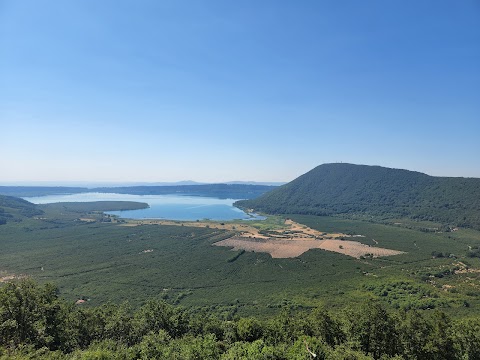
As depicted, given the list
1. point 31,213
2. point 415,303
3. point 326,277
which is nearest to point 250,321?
point 415,303

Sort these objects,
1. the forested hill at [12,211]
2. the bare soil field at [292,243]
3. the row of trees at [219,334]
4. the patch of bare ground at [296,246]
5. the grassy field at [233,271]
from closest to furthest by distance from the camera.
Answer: the row of trees at [219,334] → the grassy field at [233,271] → the patch of bare ground at [296,246] → the bare soil field at [292,243] → the forested hill at [12,211]

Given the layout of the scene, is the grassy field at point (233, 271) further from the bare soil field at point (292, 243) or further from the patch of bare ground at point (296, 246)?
the bare soil field at point (292, 243)

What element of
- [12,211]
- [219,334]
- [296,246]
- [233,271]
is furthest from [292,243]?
[12,211]

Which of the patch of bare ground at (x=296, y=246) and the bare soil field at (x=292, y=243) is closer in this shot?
the patch of bare ground at (x=296, y=246)

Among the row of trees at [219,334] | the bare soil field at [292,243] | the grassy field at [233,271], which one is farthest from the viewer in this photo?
the bare soil field at [292,243]

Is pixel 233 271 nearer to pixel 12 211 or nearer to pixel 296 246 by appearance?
pixel 296 246

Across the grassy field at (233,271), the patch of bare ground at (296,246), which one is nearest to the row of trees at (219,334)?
the grassy field at (233,271)
